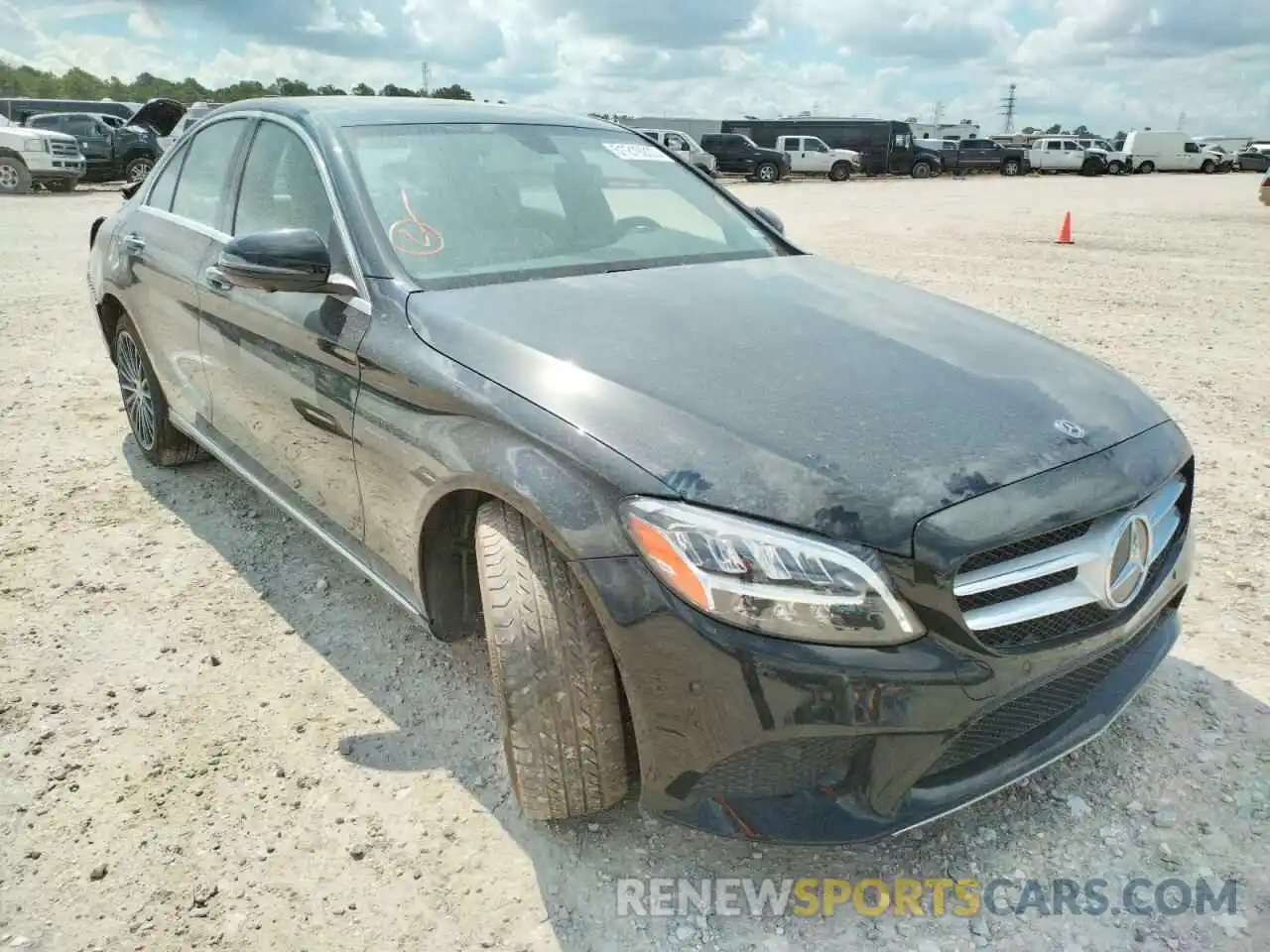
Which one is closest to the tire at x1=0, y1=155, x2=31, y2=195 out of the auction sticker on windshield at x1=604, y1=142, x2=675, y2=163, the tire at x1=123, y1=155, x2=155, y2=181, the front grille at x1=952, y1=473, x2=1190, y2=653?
the tire at x1=123, y1=155, x2=155, y2=181

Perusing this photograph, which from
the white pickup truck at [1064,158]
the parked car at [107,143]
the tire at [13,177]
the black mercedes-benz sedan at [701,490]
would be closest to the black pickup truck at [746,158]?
the white pickup truck at [1064,158]

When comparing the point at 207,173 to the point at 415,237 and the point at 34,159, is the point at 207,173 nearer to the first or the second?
the point at 415,237

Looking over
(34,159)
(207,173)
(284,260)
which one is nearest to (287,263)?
(284,260)

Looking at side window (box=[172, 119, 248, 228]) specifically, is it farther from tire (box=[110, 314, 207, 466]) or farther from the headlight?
the headlight

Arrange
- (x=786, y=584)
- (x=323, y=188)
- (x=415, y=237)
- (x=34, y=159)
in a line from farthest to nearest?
1. (x=34, y=159)
2. (x=323, y=188)
3. (x=415, y=237)
4. (x=786, y=584)

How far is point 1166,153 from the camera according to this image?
42.9 meters

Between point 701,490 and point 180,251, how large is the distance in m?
2.73

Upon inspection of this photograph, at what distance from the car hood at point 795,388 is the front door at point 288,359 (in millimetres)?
370

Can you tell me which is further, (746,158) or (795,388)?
(746,158)

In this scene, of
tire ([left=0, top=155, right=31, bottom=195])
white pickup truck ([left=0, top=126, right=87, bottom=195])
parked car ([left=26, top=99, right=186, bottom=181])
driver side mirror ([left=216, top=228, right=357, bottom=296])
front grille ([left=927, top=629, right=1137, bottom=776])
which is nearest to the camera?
front grille ([left=927, top=629, right=1137, bottom=776])

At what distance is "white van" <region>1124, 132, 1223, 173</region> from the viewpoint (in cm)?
4229

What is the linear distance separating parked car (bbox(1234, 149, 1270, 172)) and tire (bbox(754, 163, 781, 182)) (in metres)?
27.4

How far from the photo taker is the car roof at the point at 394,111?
311 cm

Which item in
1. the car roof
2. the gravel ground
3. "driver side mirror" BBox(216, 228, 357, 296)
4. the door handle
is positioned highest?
the car roof
